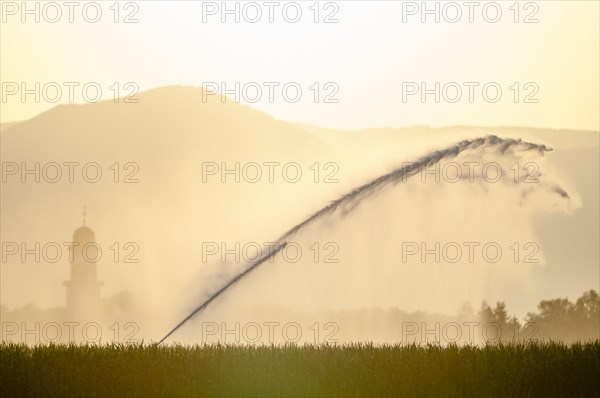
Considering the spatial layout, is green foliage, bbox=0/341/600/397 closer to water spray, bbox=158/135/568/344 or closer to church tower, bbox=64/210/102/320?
water spray, bbox=158/135/568/344

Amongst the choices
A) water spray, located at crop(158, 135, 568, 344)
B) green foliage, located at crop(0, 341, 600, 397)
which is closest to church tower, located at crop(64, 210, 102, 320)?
water spray, located at crop(158, 135, 568, 344)

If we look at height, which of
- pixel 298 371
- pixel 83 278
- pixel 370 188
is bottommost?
pixel 298 371

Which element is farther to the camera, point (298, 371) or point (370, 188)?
point (370, 188)

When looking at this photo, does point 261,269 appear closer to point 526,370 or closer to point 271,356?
point 271,356

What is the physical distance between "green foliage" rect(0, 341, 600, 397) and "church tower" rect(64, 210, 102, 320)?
4362 inches

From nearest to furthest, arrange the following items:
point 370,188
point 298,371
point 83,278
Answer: point 298,371 → point 370,188 → point 83,278

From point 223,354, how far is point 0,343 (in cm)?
654

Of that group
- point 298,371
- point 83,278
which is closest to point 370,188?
point 298,371

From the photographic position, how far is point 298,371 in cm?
2569

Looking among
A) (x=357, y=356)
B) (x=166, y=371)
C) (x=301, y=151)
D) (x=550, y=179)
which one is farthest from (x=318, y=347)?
(x=301, y=151)

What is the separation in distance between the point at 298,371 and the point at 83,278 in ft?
389

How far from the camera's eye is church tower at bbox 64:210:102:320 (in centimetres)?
13812

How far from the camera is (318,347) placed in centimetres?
2802

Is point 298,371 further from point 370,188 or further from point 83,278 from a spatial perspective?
point 83,278
